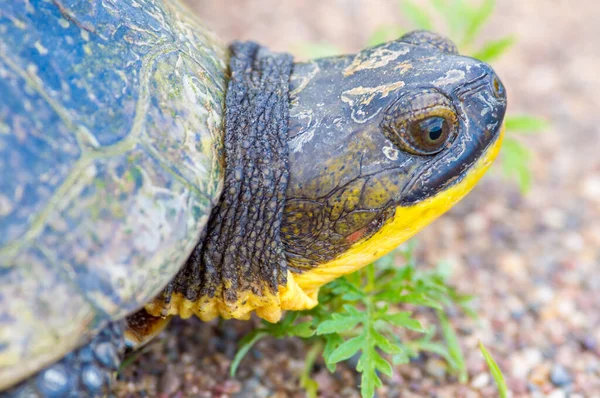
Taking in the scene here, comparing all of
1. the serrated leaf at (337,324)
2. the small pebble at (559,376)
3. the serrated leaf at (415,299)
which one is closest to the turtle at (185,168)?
the serrated leaf at (337,324)

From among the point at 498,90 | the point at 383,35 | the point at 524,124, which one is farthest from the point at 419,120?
the point at 383,35

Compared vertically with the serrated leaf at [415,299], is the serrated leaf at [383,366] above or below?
below

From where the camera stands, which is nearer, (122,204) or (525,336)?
(122,204)

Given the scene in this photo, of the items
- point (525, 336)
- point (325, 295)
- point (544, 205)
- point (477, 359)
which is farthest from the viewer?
point (544, 205)

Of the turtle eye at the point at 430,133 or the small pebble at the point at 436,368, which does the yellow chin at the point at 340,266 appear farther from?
the small pebble at the point at 436,368

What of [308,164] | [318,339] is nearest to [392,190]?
[308,164]

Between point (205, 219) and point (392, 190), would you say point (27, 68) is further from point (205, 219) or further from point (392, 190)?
point (392, 190)
